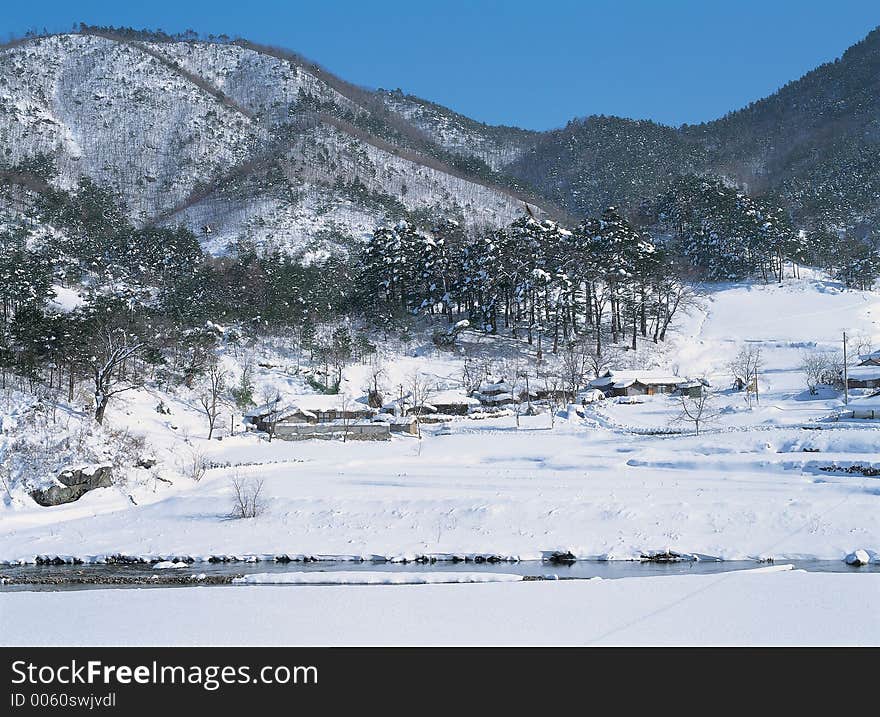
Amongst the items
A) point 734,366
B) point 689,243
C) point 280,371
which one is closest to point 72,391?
point 280,371

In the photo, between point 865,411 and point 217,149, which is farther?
point 217,149

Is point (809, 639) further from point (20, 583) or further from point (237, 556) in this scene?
point (20, 583)

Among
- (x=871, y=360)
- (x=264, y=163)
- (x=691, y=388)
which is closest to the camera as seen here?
(x=871, y=360)

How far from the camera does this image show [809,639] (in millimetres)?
10992

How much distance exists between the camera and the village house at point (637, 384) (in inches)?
2534

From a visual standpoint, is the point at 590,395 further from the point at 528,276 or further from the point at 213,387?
the point at 213,387

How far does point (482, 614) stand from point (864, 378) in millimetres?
53102

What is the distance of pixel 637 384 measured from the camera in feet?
212

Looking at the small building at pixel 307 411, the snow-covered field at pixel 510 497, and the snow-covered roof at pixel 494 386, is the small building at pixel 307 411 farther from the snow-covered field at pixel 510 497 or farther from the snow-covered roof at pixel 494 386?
the snow-covered roof at pixel 494 386

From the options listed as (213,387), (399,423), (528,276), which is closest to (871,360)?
(528,276)

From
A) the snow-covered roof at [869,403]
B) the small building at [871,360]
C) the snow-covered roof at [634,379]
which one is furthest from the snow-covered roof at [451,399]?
the small building at [871,360]

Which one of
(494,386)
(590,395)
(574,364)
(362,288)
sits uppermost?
(362,288)

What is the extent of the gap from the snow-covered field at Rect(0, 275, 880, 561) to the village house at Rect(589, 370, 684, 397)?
50.1ft
